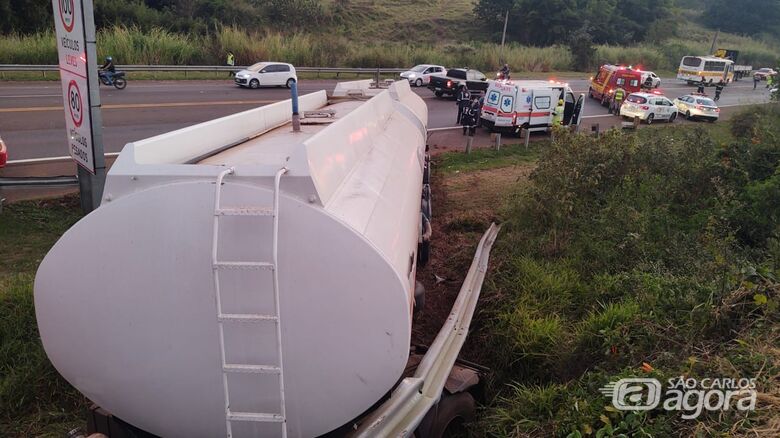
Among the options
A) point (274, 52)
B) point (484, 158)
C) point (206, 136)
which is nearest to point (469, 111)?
point (484, 158)

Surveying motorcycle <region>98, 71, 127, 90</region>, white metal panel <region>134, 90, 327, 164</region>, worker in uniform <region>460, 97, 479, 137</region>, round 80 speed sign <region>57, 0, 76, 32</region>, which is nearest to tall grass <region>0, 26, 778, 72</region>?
motorcycle <region>98, 71, 127, 90</region>

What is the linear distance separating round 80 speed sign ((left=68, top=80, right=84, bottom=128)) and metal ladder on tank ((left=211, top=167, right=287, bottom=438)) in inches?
184

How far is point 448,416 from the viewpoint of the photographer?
165 inches

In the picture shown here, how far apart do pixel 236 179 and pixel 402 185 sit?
2308mm

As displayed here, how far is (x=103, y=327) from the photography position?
122 inches

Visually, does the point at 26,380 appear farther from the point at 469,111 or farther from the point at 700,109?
the point at 700,109

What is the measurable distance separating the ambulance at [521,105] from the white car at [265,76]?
35.5 feet

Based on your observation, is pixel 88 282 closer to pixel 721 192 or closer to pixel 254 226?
pixel 254 226

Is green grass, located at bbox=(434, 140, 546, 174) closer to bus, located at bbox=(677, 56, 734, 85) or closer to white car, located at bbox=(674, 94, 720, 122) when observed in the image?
white car, located at bbox=(674, 94, 720, 122)

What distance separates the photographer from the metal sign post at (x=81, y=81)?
6091mm

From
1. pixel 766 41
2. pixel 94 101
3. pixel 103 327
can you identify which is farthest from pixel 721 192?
pixel 766 41

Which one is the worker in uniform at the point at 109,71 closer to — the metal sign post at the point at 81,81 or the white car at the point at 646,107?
the metal sign post at the point at 81,81

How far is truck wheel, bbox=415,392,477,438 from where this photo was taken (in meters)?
3.83

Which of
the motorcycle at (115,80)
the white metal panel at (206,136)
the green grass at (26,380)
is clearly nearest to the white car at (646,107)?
the motorcycle at (115,80)
